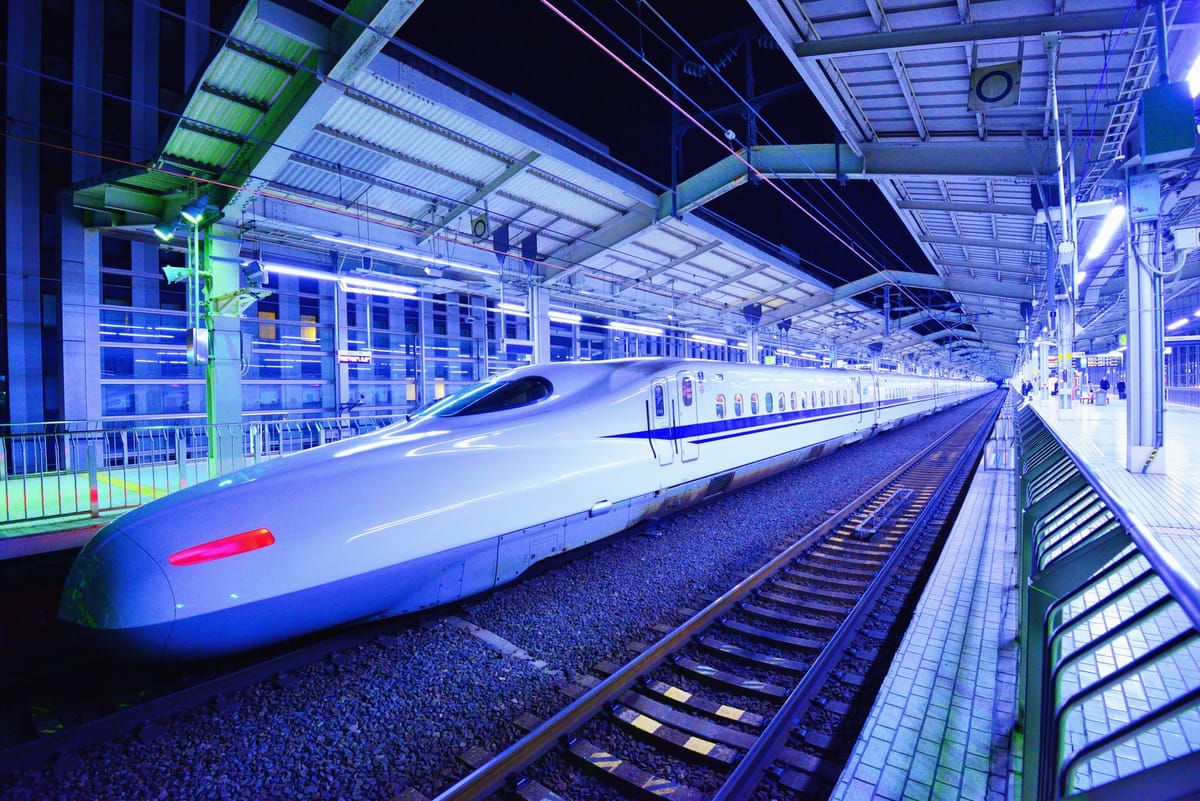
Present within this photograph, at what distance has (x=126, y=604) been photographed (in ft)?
10.5

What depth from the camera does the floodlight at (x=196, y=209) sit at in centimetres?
851

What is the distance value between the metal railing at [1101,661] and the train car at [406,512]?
11.9ft

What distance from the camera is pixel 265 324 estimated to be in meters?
13.5

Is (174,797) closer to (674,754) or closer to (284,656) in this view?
(284,656)

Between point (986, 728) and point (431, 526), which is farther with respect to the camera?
point (431, 526)

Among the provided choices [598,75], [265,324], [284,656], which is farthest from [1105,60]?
[265,324]

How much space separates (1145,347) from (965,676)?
277 inches

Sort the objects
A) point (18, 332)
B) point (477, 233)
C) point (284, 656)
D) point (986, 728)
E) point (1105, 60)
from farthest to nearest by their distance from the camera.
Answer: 1. point (477, 233)
2. point (18, 332)
3. point (1105, 60)
4. point (284, 656)
5. point (986, 728)

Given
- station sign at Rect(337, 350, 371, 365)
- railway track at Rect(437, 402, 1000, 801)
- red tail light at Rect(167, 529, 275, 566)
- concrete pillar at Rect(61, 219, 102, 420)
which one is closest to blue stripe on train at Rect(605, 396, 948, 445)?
railway track at Rect(437, 402, 1000, 801)

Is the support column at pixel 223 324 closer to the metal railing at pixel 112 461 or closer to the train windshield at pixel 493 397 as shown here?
the metal railing at pixel 112 461

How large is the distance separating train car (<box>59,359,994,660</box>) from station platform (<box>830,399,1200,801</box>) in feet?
9.88

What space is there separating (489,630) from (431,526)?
109cm

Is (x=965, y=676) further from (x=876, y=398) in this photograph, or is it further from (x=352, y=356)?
(x=876, y=398)

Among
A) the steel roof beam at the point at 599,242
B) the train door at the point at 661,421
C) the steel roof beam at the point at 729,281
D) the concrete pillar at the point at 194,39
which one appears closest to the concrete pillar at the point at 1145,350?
the train door at the point at 661,421
